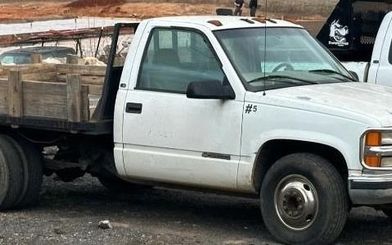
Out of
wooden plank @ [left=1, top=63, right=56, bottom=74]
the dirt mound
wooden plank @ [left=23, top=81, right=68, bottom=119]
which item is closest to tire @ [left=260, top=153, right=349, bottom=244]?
wooden plank @ [left=23, top=81, right=68, bottom=119]

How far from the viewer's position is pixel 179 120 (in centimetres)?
727

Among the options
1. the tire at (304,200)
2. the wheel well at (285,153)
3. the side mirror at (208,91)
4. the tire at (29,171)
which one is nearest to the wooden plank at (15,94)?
the tire at (29,171)

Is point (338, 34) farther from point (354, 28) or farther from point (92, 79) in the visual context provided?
point (92, 79)

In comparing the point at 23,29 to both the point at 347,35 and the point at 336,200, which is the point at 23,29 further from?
the point at 336,200

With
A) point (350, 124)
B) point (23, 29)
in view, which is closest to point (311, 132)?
point (350, 124)

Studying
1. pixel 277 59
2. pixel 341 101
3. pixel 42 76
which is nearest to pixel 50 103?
pixel 42 76

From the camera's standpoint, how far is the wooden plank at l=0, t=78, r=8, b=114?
831 cm

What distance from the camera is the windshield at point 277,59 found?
7.16 m

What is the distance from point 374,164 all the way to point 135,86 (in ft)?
7.47

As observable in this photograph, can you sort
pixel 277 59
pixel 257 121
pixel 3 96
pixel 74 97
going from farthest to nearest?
pixel 3 96, pixel 74 97, pixel 277 59, pixel 257 121

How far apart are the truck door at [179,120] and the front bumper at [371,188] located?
1.04 metres

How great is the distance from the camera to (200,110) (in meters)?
7.15

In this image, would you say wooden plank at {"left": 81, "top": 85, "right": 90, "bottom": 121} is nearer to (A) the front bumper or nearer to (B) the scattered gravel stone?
(B) the scattered gravel stone

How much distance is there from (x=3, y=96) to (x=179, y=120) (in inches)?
80.3
